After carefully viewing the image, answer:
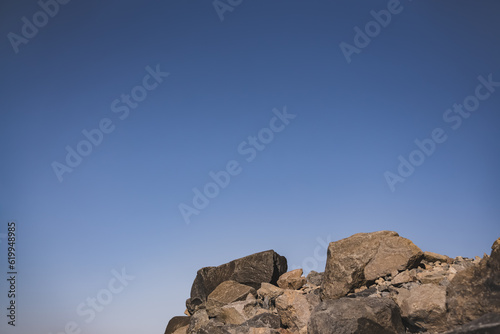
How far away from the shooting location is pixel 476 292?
7.16 metres

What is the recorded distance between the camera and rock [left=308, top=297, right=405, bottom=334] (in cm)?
775

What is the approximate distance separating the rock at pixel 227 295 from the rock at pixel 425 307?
189 inches

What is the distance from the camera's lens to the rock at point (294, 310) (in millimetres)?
9695

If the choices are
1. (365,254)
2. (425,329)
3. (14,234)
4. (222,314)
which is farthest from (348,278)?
(14,234)

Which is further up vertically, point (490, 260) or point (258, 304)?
point (258, 304)

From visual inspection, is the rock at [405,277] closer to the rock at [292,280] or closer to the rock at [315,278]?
the rock at [315,278]

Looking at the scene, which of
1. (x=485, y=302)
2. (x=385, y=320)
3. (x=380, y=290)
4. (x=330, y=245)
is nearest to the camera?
(x=485, y=302)

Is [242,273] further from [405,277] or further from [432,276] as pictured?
[432,276]

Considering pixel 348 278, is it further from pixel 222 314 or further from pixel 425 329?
pixel 222 314

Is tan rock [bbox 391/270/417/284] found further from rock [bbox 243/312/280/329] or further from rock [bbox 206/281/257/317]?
rock [bbox 206/281/257/317]

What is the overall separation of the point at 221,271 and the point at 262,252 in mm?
1648

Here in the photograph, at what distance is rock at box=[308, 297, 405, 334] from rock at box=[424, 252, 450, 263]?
8.24ft

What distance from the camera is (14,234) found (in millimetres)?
13305

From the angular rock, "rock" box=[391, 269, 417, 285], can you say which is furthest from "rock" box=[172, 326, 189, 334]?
"rock" box=[391, 269, 417, 285]
